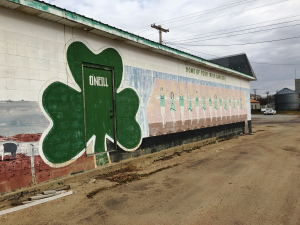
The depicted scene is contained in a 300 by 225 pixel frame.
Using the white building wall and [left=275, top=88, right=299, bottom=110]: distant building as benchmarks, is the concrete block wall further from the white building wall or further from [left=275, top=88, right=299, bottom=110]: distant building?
[left=275, top=88, right=299, bottom=110]: distant building

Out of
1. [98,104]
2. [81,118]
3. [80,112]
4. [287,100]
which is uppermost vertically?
[287,100]

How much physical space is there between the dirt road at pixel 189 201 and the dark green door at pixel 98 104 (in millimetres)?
1501

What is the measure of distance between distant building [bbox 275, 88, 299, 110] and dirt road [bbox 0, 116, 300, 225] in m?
75.4

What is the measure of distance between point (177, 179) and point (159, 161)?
90.2 inches

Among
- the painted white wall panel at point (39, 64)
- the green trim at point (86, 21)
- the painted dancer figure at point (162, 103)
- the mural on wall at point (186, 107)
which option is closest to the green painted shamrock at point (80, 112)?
the painted white wall panel at point (39, 64)

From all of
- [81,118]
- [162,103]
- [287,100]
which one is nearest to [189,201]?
[81,118]

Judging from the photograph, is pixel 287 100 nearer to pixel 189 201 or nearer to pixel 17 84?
pixel 189 201

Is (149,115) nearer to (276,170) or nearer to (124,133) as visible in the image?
(124,133)

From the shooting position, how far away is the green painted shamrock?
5.22 m

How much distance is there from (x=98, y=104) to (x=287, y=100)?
79.3 m

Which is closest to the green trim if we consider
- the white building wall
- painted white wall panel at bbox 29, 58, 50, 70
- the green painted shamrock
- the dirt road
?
the white building wall

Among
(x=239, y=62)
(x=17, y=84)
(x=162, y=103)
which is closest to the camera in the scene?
(x=17, y=84)

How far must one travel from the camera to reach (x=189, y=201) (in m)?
4.46

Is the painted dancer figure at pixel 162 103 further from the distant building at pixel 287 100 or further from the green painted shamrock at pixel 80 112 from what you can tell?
the distant building at pixel 287 100
